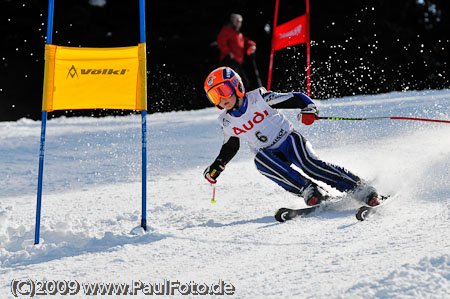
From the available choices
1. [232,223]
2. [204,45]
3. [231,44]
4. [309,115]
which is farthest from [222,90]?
[204,45]

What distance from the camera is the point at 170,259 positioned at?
3074 mm

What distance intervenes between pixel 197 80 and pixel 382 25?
5468mm

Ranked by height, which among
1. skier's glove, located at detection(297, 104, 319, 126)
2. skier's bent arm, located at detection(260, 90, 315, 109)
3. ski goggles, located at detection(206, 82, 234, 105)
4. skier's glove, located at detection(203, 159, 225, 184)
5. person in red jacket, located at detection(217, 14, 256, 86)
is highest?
person in red jacket, located at detection(217, 14, 256, 86)

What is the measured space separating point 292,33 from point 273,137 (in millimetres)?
4879

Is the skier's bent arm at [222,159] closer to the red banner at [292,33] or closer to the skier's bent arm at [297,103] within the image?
the skier's bent arm at [297,103]

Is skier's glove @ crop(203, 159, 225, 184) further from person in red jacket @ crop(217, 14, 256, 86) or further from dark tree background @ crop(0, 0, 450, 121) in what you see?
dark tree background @ crop(0, 0, 450, 121)

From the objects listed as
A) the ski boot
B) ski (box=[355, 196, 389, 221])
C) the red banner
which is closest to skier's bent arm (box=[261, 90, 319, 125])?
the ski boot

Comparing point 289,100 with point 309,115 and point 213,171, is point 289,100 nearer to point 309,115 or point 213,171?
point 309,115

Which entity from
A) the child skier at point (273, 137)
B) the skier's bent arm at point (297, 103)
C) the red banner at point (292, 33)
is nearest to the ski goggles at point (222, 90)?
the child skier at point (273, 137)

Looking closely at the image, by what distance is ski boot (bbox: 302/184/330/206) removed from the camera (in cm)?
387

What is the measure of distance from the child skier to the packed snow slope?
0.21 m

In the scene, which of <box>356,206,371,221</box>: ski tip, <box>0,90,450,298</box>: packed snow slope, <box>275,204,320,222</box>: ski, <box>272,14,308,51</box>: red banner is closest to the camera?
<box>0,90,450,298</box>: packed snow slope

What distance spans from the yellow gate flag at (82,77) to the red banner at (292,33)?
16.6 ft

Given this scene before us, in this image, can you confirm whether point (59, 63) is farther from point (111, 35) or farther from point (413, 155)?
point (111, 35)
